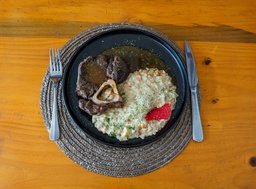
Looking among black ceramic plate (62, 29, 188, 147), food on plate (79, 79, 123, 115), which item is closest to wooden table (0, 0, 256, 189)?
black ceramic plate (62, 29, 188, 147)

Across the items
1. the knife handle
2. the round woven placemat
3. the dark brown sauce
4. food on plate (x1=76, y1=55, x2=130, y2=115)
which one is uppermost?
the dark brown sauce

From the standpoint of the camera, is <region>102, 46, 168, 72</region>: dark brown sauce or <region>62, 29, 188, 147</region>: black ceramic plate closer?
<region>62, 29, 188, 147</region>: black ceramic plate

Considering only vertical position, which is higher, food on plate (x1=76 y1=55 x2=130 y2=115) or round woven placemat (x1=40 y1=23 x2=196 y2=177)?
food on plate (x1=76 y1=55 x2=130 y2=115)

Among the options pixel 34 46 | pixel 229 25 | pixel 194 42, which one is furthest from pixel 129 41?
pixel 229 25

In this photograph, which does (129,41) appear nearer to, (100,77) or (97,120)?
(100,77)

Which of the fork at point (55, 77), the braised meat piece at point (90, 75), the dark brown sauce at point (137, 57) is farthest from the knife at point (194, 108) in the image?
the fork at point (55, 77)

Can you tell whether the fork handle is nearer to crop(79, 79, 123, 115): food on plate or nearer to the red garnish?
crop(79, 79, 123, 115): food on plate
